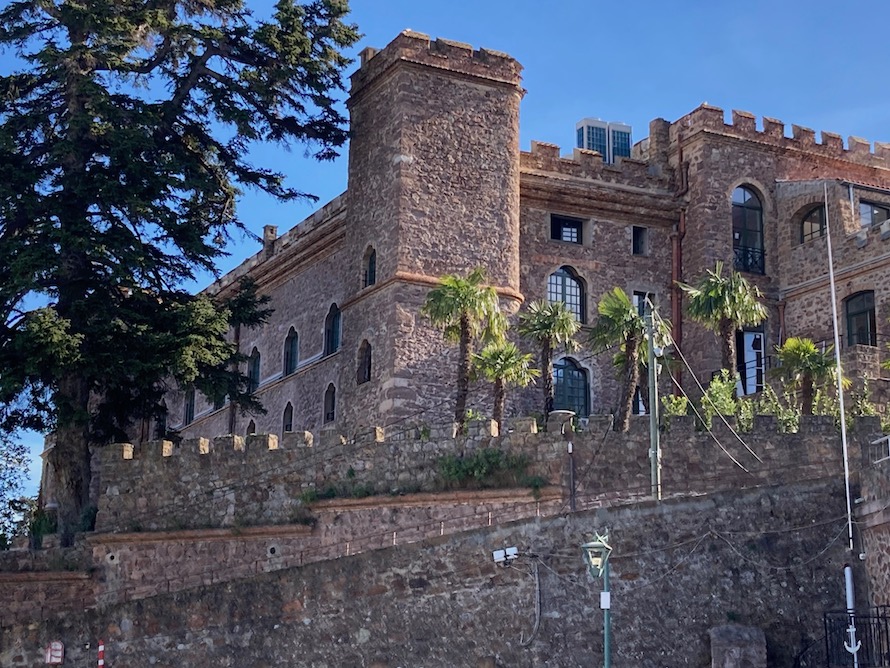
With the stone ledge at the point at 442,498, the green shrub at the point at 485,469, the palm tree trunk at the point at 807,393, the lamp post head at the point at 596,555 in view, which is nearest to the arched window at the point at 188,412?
the stone ledge at the point at 442,498

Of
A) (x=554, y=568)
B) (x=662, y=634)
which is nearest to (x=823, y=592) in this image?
(x=662, y=634)

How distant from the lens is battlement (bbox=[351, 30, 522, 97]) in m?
38.6

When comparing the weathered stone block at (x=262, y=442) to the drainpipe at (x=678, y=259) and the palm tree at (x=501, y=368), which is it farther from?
the drainpipe at (x=678, y=259)

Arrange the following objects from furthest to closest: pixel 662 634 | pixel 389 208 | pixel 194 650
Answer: pixel 389 208, pixel 194 650, pixel 662 634

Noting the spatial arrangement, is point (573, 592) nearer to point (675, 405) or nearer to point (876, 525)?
point (876, 525)

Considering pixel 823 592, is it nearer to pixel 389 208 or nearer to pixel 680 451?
pixel 680 451

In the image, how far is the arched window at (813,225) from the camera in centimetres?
4228

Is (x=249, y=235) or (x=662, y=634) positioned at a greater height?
(x=249, y=235)

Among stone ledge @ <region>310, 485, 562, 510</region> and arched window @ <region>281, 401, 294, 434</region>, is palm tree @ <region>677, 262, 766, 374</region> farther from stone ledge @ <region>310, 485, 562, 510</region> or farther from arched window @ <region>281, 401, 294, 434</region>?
arched window @ <region>281, 401, 294, 434</region>

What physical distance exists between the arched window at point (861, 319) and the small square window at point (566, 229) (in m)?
7.18

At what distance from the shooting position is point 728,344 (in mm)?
37844

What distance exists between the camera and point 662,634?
2544 centimetres

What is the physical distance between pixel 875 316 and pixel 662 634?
17.0 meters

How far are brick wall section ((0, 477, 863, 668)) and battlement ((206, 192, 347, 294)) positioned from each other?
1674cm
